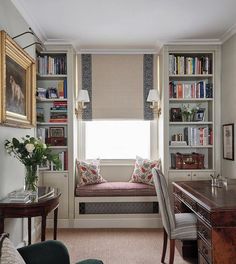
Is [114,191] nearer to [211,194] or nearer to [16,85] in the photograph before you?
[211,194]

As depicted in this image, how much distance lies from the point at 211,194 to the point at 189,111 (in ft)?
7.18

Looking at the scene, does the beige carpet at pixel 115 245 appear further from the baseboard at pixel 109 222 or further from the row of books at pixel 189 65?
the row of books at pixel 189 65

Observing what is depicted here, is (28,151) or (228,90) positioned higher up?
(228,90)

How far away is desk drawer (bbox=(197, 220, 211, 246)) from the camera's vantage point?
2544 mm

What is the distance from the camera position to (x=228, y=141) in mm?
4496

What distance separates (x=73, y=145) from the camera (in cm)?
480

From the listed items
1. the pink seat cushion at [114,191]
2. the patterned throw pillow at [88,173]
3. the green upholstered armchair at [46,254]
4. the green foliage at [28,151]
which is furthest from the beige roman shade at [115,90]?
the green upholstered armchair at [46,254]

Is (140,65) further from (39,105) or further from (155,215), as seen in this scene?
(155,215)

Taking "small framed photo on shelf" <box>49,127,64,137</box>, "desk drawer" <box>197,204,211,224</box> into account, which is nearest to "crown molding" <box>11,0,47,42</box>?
"small framed photo on shelf" <box>49,127,64,137</box>

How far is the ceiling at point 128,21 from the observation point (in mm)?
3504

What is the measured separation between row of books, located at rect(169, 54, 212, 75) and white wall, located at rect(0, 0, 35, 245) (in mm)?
2151

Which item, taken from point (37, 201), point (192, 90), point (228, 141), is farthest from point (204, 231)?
point (192, 90)

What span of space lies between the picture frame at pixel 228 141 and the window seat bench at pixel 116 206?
44.9 inches

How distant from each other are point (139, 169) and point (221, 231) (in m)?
2.64
